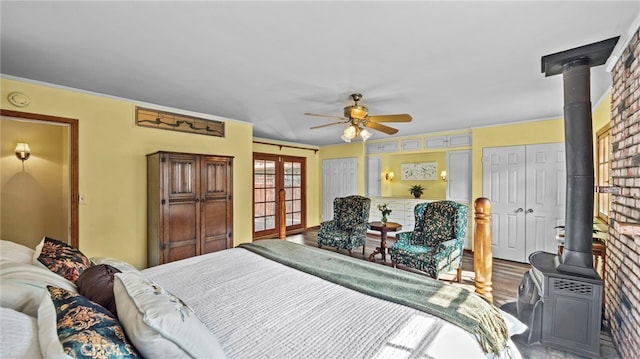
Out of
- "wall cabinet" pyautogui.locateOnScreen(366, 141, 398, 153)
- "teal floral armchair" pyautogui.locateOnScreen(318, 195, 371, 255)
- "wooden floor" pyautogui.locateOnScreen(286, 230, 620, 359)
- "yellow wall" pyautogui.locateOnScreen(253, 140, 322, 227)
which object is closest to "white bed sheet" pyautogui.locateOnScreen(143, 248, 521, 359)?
"wooden floor" pyautogui.locateOnScreen(286, 230, 620, 359)

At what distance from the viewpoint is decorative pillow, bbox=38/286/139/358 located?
27.1 inches

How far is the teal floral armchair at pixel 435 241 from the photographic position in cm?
311

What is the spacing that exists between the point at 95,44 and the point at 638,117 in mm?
3702

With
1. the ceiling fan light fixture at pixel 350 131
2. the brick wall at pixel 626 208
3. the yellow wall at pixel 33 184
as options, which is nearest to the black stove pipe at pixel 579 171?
the brick wall at pixel 626 208

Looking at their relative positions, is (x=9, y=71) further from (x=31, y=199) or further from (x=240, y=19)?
(x=240, y=19)

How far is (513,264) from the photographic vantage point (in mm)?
4148

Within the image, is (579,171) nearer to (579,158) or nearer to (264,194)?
(579,158)

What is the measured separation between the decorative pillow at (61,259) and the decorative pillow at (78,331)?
580 mm

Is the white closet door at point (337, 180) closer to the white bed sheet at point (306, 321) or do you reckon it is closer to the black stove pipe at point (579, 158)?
the black stove pipe at point (579, 158)

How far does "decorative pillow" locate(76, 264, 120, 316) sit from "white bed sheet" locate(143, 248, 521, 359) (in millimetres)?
391

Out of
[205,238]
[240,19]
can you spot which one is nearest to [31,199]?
[205,238]

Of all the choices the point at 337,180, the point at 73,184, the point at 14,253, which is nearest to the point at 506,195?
the point at 337,180

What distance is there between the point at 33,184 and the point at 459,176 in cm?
658

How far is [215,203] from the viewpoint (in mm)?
3721
